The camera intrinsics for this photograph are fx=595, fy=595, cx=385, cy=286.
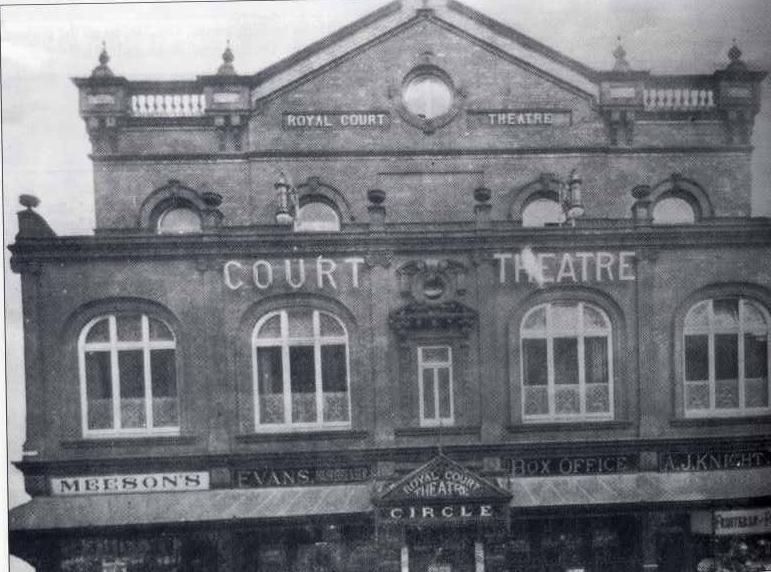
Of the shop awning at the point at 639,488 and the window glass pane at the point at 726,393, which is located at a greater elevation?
the window glass pane at the point at 726,393

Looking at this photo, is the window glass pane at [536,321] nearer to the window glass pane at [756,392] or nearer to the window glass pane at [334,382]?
the window glass pane at [334,382]

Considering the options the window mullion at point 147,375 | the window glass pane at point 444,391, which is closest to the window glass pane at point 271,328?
the window mullion at point 147,375

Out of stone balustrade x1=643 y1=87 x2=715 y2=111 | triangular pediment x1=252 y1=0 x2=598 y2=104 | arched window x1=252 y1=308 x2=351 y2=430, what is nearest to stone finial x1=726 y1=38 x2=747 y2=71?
stone balustrade x1=643 y1=87 x2=715 y2=111

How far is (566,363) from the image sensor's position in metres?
9.12

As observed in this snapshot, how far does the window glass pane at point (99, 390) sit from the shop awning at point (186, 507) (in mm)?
1088

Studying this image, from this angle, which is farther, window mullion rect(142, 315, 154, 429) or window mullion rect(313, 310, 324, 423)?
window mullion rect(313, 310, 324, 423)

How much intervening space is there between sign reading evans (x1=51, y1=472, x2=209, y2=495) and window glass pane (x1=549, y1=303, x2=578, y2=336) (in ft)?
18.7

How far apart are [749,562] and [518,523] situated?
137 inches

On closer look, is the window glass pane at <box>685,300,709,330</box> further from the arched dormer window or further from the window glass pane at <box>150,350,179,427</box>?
the window glass pane at <box>150,350,179,427</box>

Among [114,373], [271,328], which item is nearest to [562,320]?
[271,328]

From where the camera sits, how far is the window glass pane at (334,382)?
8.98 metres

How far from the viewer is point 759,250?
357 inches

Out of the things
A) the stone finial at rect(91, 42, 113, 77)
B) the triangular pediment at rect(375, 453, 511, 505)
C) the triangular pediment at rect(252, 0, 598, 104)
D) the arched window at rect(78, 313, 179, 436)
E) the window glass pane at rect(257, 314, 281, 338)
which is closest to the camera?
the triangular pediment at rect(375, 453, 511, 505)

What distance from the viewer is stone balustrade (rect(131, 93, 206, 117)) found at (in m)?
9.97
